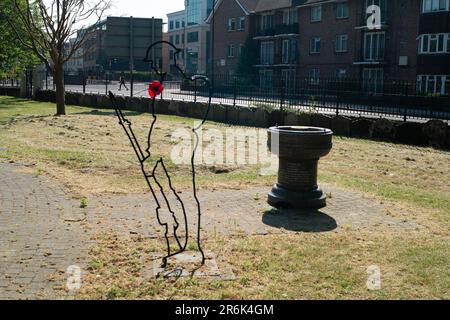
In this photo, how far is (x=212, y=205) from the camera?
7781 mm

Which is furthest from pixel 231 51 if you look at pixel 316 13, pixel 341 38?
pixel 341 38

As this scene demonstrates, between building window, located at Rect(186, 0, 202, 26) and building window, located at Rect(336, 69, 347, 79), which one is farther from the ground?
building window, located at Rect(186, 0, 202, 26)

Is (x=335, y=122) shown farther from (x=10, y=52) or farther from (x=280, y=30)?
(x=280, y=30)

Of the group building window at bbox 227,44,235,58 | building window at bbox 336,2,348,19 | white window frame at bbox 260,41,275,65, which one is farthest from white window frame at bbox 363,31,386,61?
building window at bbox 227,44,235,58

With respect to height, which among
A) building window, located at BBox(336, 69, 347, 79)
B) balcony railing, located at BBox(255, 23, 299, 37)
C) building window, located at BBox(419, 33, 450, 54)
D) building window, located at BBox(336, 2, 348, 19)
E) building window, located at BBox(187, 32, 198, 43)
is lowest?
building window, located at BBox(336, 69, 347, 79)

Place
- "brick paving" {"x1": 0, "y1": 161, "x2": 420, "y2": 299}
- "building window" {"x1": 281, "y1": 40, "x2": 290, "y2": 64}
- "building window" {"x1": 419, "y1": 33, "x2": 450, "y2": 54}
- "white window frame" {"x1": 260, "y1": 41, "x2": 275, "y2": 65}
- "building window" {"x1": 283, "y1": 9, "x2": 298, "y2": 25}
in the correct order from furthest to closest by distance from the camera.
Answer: "white window frame" {"x1": 260, "y1": 41, "x2": 275, "y2": 65} < "building window" {"x1": 281, "y1": 40, "x2": 290, "y2": 64} < "building window" {"x1": 283, "y1": 9, "x2": 298, "y2": 25} < "building window" {"x1": 419, "y1": 33, "x2": 450, "y2": 54} < "brick paving" {"x1": 0, "y1": 161, "x2": 420, "y2": 299}

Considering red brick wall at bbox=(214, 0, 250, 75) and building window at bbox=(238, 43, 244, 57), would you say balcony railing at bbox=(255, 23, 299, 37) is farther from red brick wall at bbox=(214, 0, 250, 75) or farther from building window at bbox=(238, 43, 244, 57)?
red brick wall at bbox=(214, 0, 250, 75)

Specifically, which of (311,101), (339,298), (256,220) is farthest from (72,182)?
(311,101)

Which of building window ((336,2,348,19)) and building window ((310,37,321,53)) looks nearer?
building window ((336,2,348,19))

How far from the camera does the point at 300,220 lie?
278 inches

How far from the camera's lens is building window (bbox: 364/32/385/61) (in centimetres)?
4350

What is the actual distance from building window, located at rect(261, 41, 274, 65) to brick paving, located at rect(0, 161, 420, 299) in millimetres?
47950

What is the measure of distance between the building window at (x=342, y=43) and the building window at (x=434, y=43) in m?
8.22

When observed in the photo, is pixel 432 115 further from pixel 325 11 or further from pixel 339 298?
pixel 325 11
